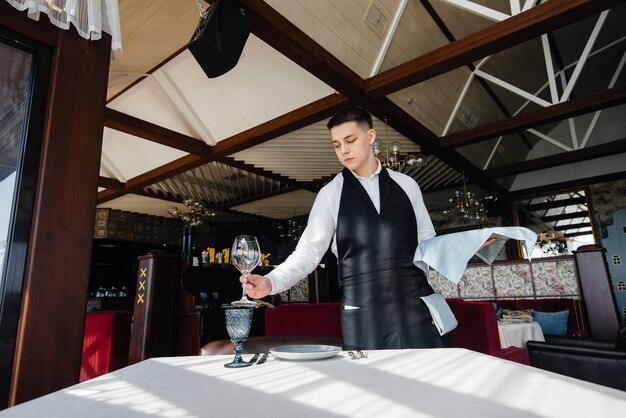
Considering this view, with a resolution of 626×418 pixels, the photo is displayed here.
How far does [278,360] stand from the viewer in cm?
92

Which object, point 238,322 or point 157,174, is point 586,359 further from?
point 157,174

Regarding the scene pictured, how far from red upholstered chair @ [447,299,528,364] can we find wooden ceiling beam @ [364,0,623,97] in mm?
2839

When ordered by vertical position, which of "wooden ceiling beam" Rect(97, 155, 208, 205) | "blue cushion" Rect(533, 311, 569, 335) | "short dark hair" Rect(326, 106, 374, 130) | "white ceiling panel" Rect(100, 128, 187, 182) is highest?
"white ceiling panel" Rect(100, 128, 187, 182)

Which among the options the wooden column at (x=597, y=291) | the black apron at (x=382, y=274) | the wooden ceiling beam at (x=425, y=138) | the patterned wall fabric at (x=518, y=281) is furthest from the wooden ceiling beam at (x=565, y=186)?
the black apron at (x=382, y=274)

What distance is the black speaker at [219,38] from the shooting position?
305 centimetres

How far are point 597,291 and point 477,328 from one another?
313 cm

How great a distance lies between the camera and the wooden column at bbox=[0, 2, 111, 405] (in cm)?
168

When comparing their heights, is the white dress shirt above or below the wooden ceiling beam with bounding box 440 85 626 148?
below

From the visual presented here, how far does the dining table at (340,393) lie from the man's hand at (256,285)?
0.24m

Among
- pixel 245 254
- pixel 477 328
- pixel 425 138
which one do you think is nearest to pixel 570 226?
pixel 425 138

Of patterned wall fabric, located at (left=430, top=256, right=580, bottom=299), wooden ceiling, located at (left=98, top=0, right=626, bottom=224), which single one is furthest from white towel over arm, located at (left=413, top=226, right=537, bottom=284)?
patterned wall fabric, located at (left=430, top=256, right=580, bottom=299)

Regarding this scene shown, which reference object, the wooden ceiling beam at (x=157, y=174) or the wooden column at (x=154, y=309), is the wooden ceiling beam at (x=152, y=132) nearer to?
the wooden ceiling beam at (x=157, y=174)

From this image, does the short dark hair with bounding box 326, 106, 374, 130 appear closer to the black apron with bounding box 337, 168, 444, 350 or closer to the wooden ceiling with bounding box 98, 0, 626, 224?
the black apron with bounding box 337, 168, 444, 350

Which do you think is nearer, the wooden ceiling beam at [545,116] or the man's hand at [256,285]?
the man's hand at [256,285]
